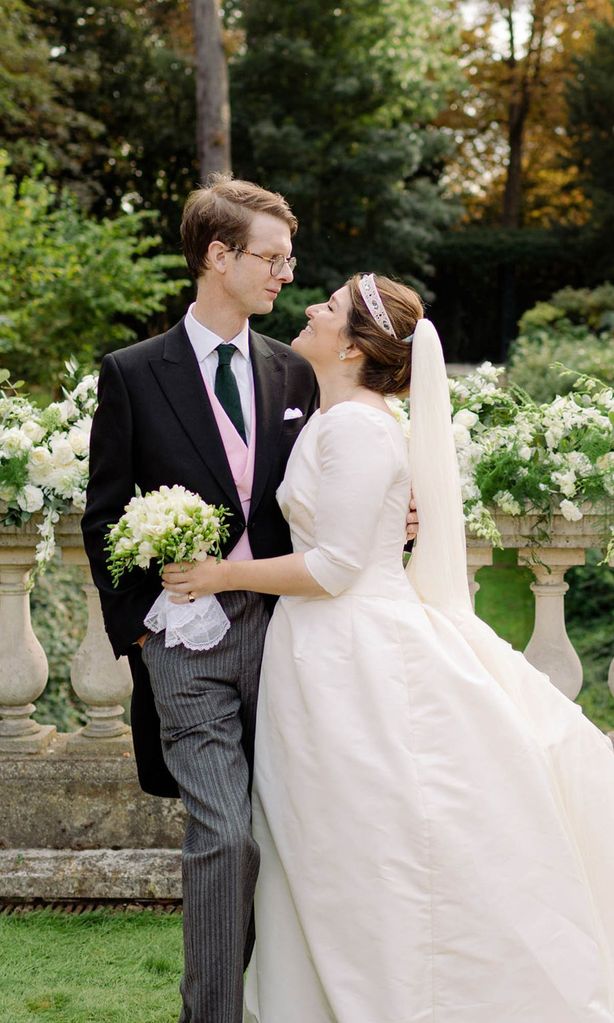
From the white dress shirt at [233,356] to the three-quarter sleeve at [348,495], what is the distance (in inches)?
14.7

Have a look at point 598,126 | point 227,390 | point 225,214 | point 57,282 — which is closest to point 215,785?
point 227,390

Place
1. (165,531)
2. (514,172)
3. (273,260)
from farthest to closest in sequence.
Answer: (514,172) → (273,260) → (165,531)

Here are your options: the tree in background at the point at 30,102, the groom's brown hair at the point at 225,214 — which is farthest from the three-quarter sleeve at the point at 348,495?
the tree in background at the point at 30,102

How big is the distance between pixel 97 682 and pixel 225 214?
5.43 feet

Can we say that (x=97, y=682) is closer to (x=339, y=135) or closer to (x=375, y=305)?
(x=375, y=305)

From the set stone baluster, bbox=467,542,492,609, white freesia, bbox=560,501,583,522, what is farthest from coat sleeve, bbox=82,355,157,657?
white freesia, bbox=560,501,583,522

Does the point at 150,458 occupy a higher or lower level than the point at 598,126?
lower

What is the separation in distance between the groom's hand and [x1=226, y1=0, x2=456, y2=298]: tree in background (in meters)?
18.1

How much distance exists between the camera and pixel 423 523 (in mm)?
2811

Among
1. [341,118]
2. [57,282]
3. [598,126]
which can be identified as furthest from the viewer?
[598,126]

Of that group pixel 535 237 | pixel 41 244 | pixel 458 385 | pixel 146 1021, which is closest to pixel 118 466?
pixel 458 385

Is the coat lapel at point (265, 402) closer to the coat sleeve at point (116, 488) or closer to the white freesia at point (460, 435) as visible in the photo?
the coat sleeve at point (116, 488)

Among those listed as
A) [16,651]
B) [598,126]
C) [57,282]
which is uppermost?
[598,126]

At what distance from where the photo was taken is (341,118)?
21.0 m
